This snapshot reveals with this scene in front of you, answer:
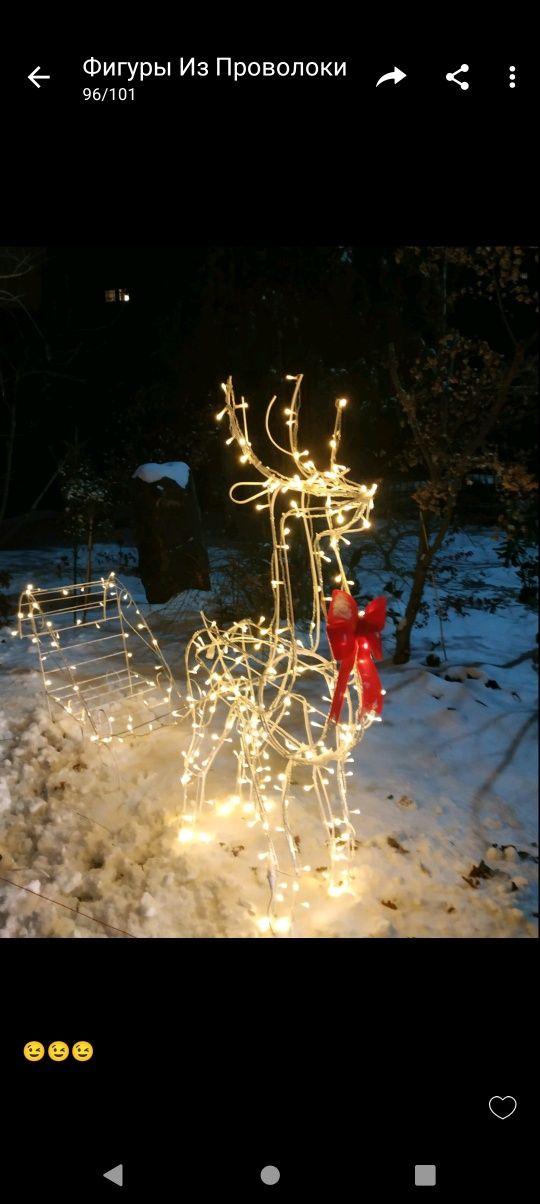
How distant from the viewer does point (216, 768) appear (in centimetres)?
322

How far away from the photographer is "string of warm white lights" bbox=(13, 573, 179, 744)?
3.49 meters

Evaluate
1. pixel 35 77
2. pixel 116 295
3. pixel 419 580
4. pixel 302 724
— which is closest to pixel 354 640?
pixel 35 77

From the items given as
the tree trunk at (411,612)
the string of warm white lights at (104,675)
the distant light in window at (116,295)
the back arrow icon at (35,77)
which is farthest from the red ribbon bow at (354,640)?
the distant light in window at (116,295)

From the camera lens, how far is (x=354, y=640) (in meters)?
1.98

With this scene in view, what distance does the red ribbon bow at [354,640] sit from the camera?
1.95m

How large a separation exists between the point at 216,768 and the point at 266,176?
95.5 inches

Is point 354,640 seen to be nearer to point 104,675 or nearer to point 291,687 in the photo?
point 291,687

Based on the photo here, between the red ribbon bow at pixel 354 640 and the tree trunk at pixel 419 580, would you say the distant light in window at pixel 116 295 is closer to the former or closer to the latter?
the tree trunk at pixel 419 580

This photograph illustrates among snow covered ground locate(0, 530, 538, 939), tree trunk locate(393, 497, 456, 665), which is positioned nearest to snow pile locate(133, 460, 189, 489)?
snow covered ground locate(0, 530, 538, 939)
